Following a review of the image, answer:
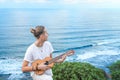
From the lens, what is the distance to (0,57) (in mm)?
46625

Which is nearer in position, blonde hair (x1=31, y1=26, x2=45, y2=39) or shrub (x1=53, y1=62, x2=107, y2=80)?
blonde hair (x1=31, y1=26, x2=45, y2=39)

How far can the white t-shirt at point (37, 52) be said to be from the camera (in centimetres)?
653

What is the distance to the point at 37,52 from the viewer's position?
6.60 meters

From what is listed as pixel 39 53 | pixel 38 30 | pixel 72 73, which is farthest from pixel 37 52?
pixel 72 73

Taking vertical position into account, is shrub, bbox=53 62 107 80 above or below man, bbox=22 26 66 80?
below

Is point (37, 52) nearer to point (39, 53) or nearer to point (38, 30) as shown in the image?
point (39, 53)

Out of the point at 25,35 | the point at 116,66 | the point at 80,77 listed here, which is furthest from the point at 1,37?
the point at 80,77

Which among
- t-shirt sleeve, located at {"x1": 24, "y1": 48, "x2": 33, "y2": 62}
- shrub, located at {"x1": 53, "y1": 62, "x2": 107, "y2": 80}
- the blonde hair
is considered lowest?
shrub, located at {"x1": 53, "y1": 62, "x2": 107, "y2": 80}

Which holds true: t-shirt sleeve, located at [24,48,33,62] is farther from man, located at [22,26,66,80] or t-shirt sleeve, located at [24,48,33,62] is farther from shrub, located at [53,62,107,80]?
shrub, located at [53,62,107,80]

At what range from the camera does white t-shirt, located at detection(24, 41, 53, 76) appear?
6527mm

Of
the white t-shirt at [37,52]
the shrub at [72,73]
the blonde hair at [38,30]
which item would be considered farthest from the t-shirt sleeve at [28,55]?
the shrub at [72,73]

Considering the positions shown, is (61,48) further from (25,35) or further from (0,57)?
(25,35)

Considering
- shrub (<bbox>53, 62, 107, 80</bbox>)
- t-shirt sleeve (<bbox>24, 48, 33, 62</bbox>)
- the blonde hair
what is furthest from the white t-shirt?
shrub (<bbox>53, 62, 107, 80</bbox>)

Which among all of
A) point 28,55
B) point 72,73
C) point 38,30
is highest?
point 38,30
